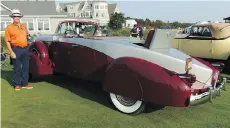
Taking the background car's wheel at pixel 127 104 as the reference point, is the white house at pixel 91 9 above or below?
above

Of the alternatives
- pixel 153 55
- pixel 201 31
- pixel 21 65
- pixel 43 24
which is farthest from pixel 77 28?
pixel 43 24

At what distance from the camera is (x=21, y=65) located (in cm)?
605

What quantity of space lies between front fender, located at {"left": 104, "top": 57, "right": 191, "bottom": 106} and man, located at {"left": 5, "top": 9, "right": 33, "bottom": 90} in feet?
7.76

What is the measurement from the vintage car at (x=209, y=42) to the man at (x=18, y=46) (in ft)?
18.0

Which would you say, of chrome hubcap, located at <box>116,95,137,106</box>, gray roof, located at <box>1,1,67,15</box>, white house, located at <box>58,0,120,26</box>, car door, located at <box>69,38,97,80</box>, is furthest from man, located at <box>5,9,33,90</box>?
white house, located at <box>58,0,120,26</box>

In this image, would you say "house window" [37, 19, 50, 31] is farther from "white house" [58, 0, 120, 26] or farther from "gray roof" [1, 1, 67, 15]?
"white house" [58, 0, 120, 26]

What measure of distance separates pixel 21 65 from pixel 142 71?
10.4 feet

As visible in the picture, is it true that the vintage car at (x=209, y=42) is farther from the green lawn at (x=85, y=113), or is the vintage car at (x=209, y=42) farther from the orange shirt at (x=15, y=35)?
the orange shirt at (x=15, y=35)

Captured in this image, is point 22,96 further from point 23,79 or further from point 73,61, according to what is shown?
point 73,61

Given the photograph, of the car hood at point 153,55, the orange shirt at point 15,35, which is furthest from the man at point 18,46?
the car hood at point 153,55

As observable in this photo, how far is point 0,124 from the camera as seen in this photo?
4117 millimetres

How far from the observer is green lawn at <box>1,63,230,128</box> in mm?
4195

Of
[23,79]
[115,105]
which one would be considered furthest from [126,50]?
[23,79]

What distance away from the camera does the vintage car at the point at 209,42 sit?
845 centimetres
